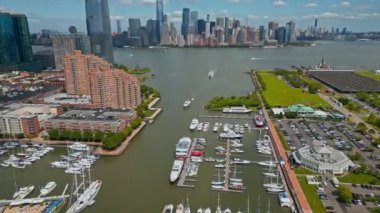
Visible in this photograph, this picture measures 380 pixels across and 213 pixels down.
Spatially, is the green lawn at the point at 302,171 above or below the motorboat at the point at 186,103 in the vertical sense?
below

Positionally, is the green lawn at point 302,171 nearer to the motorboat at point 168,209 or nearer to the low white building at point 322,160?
the low white building at point 322,160

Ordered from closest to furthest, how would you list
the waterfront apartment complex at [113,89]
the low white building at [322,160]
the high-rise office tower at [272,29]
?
the low white building at [322,160] < the waterfront apartment complex at [113,89] < the high-rise office tower at [272,29]

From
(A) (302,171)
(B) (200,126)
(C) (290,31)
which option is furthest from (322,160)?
(C) (290,31)

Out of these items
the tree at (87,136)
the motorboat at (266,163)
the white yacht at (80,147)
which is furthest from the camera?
the tree at (87,136)

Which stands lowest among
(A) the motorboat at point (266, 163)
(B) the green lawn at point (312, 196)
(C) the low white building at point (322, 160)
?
(A) the motorboat at point (266, 163)

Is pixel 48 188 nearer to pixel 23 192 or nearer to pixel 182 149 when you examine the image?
pixel 23 192

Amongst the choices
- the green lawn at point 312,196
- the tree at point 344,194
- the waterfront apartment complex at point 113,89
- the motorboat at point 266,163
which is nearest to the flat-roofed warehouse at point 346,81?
the motorboat at point 266,163

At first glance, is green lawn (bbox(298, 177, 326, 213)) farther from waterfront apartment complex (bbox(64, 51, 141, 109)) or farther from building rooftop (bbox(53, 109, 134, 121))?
waterfront apartment complex (bbox(64, 51, 141, 109))
